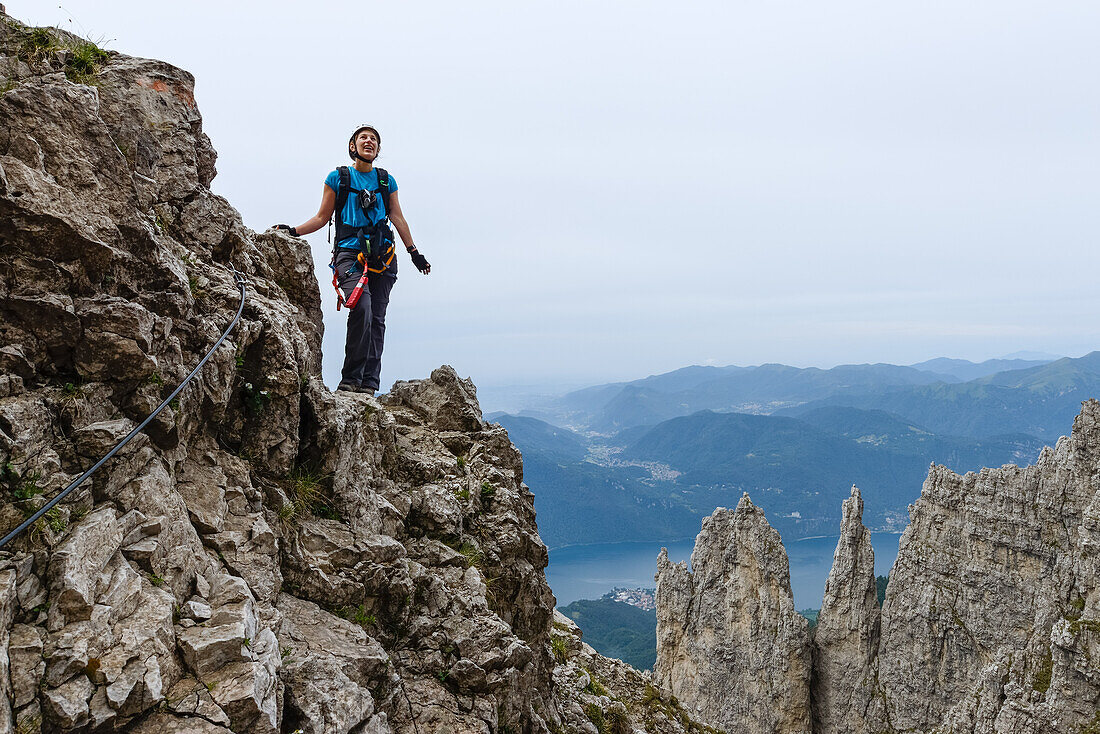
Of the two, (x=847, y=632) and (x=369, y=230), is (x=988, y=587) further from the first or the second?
(x=369, y=230)

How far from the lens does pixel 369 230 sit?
1235 cm

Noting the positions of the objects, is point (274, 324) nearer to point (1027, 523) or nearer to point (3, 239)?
point (3, 239)

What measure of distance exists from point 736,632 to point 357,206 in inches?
2198

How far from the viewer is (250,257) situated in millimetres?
10430

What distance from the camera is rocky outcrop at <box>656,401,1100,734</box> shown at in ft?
132

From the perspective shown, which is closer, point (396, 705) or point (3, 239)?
point (3, 239)

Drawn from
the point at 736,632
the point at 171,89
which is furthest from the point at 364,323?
the point at 736,632

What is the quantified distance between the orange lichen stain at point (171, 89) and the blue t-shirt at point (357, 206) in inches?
100

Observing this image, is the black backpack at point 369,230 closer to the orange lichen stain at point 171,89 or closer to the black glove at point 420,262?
the black glove at point 420,262

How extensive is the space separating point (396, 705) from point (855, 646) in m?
57.3

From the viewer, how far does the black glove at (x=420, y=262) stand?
13.3 metres

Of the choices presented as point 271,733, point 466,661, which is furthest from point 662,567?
point 271,733

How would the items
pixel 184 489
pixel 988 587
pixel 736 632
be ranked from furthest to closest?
pixel 736 632 → pixel 988 587 → pixel 184 489

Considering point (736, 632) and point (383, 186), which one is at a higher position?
point (383, 186)
